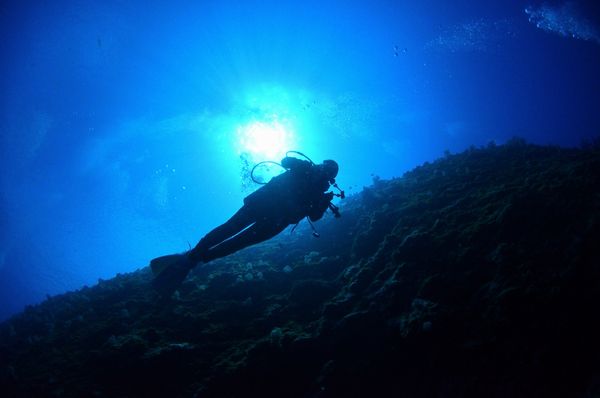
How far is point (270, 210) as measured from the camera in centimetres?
725

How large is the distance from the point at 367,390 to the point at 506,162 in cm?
1211

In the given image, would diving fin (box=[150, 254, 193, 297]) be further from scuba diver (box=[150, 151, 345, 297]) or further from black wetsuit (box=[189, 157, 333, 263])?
black wetsuit (box=[189, 157, 333, 263])

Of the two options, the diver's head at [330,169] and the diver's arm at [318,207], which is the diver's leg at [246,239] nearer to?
the diver's arm at [318,207]

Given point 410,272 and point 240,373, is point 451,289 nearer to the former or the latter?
point 410,272

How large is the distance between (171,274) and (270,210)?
277cm

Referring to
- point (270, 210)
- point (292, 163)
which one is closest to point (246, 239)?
point (270, 210)

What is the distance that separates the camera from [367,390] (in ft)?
18.0

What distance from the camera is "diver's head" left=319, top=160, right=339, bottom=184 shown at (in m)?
7.61

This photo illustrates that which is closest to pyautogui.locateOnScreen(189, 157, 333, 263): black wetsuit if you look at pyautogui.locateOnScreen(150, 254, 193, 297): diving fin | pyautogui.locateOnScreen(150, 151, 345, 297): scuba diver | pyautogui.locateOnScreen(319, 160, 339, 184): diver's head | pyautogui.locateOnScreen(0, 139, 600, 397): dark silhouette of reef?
pyautogui.locateOnScreen(150, 151, 345, 297): scuba diver

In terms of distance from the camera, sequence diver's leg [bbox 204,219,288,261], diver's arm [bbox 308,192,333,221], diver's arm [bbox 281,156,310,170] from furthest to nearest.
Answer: diver's arm [bbox 308,192,333,221] → diver's arm [bbox 281,156,310,170] → diver's leg [bbox 204,219,288,261]

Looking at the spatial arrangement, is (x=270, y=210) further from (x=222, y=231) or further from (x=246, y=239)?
(x=222, y=231)

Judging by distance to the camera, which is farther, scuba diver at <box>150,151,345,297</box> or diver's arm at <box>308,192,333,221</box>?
diver's arm at <box>308,192,333,221</box>

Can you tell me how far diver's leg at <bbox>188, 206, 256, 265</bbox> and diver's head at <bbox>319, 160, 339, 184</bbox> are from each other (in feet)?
6.50

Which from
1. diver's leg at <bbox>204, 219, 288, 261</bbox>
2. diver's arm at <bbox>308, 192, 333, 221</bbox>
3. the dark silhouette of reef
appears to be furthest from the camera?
diver's arm at <bbox>308, 192, 333, 221</bbox>
